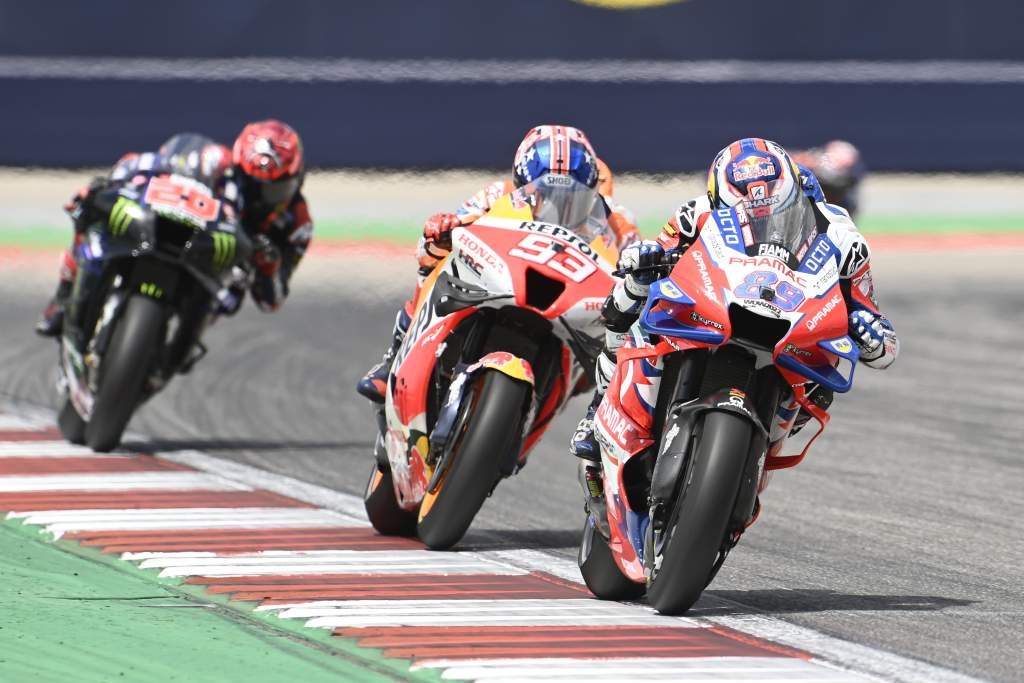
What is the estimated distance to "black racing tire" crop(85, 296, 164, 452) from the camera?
393 inches

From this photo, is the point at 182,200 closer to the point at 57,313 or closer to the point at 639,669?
the point at 57,313

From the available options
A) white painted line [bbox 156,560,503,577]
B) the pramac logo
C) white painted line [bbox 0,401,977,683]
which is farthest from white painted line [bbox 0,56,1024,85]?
white painted line [bbox 156,560,503,577]

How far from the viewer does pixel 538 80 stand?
23297 millimetres

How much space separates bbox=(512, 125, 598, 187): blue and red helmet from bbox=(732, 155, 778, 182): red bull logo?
4.64 feet

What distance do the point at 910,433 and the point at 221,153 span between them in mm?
4329

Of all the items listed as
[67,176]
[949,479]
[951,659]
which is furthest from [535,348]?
[67,176]

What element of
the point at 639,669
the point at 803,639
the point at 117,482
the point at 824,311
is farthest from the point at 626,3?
the point at 639,669

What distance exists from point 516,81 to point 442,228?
1568 centimetres

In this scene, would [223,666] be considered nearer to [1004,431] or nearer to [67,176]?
[1004,431]

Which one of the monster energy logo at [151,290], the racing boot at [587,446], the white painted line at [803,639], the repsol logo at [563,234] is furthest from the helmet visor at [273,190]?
the racing boot at [587,446]

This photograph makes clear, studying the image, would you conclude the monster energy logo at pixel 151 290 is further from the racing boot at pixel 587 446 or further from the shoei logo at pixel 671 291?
the shoei logo at pixel 671 291

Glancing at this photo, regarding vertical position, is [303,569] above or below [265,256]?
below

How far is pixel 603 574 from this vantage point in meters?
6.82

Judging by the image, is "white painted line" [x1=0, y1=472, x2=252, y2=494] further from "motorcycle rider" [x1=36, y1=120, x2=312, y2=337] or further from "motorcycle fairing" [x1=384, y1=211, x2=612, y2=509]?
"motorcycle fairing" [x1=384, y1=211, x2=612, y2=509]
